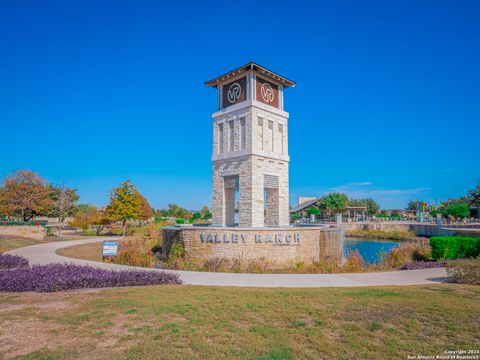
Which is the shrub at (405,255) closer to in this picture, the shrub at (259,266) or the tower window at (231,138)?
the shrub at (259,266)

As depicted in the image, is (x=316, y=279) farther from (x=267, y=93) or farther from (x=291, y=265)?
(x=267, y=93)

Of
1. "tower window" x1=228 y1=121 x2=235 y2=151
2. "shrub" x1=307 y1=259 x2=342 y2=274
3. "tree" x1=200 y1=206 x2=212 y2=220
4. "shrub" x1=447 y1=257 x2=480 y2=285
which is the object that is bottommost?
"shrub" x1=307 y1=259 x2=342 y2=274

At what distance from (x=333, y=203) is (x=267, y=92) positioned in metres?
54.1

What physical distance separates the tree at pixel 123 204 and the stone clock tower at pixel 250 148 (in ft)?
54.1

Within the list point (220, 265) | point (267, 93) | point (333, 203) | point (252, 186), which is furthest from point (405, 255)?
point (333, 203)

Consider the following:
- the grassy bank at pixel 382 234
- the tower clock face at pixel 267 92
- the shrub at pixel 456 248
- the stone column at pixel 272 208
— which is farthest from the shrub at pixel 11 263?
the grassy bank at pixel 382 234

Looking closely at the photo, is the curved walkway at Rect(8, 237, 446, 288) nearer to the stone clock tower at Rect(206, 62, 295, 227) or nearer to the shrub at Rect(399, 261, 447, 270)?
the shrub at Rect(399, 261, 447, 270)

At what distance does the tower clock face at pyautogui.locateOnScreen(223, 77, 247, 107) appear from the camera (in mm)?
21250

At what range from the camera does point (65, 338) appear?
555 centimetres

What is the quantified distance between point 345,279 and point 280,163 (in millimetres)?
11399

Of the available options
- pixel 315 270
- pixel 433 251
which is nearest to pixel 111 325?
pixel 315 270

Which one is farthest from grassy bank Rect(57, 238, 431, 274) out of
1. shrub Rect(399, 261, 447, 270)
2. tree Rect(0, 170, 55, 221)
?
tree Rect(0, 170, 55, 221)

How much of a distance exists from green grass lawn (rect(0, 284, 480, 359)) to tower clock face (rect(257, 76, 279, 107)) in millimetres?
15258

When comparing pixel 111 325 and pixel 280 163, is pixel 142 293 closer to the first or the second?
pixel 111 325
